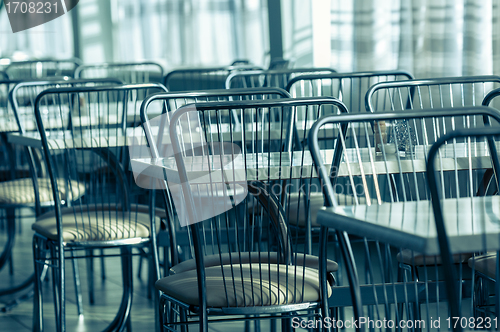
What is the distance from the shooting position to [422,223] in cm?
111

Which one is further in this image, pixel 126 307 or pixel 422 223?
pixel 126 307

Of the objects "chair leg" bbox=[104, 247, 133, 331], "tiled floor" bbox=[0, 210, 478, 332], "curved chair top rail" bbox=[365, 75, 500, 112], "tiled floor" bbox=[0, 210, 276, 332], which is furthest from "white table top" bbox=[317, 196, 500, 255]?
"tiled floor" bbox=[0, 210, 276, 332]

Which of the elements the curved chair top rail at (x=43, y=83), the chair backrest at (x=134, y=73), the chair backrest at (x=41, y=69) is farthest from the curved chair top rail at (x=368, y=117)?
the chair backrest at (x=134, y=73)

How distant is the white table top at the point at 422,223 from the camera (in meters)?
1.01

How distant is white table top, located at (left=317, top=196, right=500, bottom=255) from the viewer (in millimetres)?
1006

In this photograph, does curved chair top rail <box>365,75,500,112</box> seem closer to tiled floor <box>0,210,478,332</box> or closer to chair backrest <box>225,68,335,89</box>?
tiled floor <box>0,210,478,332</box>

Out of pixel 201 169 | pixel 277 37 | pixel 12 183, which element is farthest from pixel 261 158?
pixel 277 37

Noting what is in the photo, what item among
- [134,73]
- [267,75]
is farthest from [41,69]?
[267,75]

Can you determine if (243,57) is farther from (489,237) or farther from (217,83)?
(489,237)

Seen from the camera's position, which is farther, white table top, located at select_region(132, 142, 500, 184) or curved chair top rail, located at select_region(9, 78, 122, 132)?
curved chair top rail, located at select_region(9, 78, 122, 132)

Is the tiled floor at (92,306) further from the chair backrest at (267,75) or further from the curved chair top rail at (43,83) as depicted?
the chair backrest at (267,75)

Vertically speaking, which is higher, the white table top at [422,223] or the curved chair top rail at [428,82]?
the curved chair top rail at [428,82]

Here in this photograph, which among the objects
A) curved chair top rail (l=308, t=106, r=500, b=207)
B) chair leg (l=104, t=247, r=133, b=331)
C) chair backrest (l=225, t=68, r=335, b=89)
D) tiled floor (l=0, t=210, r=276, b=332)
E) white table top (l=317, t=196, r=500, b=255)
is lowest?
tiled floor (l=0, t=210, r=276, b=332)

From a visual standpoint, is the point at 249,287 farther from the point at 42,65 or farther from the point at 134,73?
the point at 134,73
